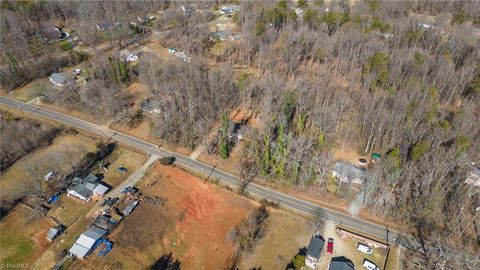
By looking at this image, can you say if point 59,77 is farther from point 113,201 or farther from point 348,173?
point 348,173

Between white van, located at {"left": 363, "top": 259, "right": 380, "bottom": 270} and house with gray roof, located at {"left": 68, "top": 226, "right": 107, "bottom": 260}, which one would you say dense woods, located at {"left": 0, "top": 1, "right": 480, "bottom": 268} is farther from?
house with gray roof, located at {"left": 68, "top": 226, "right": 107, "bottom": 260}

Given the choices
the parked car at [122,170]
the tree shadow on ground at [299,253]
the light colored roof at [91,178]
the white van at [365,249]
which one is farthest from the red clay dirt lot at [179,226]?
the white van at [365,249]

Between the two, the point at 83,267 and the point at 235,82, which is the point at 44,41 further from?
the point at 83,267

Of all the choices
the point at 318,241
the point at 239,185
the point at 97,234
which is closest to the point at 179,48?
the point at 239,185

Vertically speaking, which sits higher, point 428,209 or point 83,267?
point 428,209

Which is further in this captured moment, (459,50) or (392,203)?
(459,50)

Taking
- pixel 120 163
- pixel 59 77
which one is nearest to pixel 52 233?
pixel 120 163

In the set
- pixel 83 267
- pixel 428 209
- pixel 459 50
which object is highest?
pixel 459 50

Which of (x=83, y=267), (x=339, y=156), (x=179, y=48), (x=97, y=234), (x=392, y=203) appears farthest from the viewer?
(x=179, y=48)
